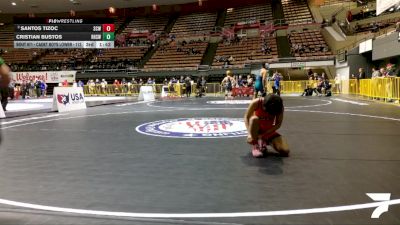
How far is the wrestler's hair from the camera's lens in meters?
Answer: 4.23

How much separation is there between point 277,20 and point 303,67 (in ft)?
26.9

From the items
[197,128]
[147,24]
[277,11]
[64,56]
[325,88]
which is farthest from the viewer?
[147,24]

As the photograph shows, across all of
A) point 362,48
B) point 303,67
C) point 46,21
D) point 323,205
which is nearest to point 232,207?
point 323,205

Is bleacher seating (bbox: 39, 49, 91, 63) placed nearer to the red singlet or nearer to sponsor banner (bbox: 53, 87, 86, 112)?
sponsor banner (bbox: 53, 87, 86, 112)

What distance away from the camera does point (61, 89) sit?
41.7ft

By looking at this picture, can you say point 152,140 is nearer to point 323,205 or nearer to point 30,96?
point 323,205

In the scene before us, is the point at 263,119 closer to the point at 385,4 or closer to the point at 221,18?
the point at 385,4

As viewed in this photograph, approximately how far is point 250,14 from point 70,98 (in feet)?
93.8

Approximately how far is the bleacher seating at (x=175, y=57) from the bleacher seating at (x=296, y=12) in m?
9.09

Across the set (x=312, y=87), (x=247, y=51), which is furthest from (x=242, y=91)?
(x=247, y=51)

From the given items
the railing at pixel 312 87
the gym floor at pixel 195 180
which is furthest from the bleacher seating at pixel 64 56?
the gym floor at pixel 195 180
